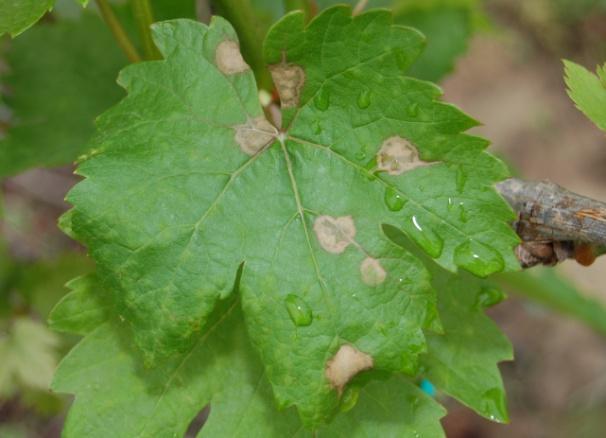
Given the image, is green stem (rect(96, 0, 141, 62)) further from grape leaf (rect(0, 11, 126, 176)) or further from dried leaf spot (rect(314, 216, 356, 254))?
dried leaf spot (rect(314, 216, 356, 254))

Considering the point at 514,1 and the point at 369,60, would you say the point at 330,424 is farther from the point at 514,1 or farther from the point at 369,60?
the point at 514,1

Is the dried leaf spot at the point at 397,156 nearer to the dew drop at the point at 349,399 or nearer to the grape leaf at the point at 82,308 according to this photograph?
the dew drop at the point at 349,399

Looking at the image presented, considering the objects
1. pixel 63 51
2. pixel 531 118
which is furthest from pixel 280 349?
pixel 531 118

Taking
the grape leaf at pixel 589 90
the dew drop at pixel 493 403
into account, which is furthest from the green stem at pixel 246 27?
the dew drop at pixel 493 403

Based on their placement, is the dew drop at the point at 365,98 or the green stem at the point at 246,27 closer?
the dew drop at the point at 365,98

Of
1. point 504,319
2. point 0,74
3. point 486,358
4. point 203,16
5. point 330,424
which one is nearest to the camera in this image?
point 330,424

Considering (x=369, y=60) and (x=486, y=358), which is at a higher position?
(x=369, y=60)
